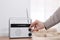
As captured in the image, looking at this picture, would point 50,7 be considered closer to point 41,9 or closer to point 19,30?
point 41,9

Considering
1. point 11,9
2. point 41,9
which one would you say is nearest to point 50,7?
point 41,9

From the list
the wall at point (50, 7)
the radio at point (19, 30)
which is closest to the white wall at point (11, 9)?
the radio at point (19, 30)

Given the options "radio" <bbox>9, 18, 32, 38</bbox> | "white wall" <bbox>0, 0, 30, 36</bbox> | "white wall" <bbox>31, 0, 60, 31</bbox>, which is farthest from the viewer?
"white wall" <bbox>31, 0, 60, 31</bbox>

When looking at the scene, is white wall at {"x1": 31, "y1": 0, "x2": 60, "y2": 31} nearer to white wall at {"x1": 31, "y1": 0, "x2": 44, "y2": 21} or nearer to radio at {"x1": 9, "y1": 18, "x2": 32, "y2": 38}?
white wall at {"x1": 31, "y1": 0, "x2": 44, "y2": 21}

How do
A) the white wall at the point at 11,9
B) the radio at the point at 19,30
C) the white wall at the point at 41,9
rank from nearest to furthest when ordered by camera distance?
1. the radio at the point at 19,30
2. the white wall at the point at 11,9
3. the white wall at the point at 41,9

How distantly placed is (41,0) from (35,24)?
77cm

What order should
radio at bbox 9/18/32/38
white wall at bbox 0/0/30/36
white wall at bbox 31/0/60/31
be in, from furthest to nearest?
white wall at bbox 31/0/60/31 < white wall at bbox 0/0/30/36 < radio at bbox 9/18/32/38

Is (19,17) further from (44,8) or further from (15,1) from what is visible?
(44,8)

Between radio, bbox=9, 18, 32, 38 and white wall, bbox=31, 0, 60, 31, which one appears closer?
radio, bbox=9, 18, 32, 38

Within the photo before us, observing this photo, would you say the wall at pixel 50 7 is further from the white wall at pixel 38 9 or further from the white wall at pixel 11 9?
the white wall at pixel 11 9

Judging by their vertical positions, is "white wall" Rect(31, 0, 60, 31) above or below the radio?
above

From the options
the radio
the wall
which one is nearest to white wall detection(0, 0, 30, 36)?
the radio

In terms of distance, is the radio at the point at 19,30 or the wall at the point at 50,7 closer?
the radio at the point at 19,30

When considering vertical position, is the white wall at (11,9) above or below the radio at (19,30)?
above
